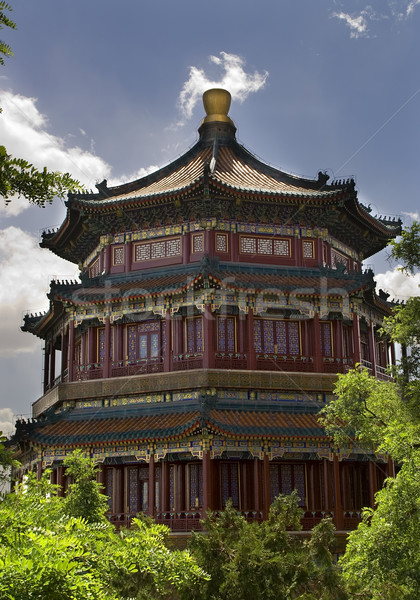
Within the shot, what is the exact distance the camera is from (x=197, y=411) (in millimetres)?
23312

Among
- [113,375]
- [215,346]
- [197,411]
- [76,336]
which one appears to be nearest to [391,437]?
[197,411]

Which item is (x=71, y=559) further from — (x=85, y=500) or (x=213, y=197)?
(x=213, y=197)

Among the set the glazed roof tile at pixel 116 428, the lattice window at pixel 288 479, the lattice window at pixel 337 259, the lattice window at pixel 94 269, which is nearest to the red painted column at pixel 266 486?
the lattice window at pixel 288 479

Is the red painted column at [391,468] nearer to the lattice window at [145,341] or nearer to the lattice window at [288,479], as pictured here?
the lattice window at [288,479]

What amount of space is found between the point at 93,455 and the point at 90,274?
8.69 meters

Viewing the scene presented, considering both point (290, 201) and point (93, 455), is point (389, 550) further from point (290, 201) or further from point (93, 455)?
point (290, 201)

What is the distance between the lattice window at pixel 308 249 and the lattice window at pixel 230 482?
27.2 feet

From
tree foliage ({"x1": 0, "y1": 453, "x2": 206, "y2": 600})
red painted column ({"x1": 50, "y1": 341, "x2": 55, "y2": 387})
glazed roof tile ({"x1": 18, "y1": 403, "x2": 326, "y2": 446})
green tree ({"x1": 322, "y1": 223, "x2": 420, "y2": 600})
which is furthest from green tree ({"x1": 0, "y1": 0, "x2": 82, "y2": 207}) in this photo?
red painted column ({"x1": 50, "y1": 341, "x2": 55, "y2": 387})

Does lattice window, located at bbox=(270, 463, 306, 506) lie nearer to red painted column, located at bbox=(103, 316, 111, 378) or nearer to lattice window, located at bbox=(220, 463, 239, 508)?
lattice window, located at bbox=(220, 463, 239, 508)

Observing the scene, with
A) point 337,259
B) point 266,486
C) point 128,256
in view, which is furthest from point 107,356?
point 337,259

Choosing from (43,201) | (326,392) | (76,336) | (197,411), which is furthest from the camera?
(76,336)

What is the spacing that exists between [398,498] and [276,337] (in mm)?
14862

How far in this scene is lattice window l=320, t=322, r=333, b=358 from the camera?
87.5 feet

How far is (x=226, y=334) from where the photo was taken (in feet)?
84.6
